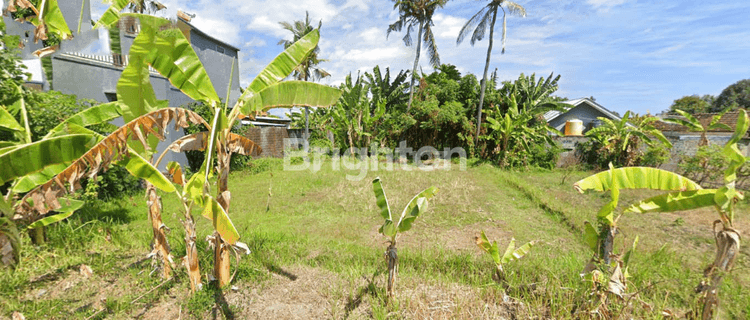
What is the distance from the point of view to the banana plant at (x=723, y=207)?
199 cm

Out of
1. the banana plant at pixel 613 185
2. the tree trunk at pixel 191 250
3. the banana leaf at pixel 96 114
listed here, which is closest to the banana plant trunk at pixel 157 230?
the tree trunk at pixel 191 250

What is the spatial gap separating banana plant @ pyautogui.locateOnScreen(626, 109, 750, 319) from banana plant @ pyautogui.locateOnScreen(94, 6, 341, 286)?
2902 millimetres

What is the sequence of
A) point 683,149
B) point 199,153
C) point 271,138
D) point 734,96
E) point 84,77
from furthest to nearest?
1. point 734,96
2. point 271,138
3. point 683,149
4. point 199,153
5. point 84,77

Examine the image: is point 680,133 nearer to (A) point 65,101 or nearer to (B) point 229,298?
(B) point 229,298

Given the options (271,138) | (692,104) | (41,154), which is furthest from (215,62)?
(692,104)

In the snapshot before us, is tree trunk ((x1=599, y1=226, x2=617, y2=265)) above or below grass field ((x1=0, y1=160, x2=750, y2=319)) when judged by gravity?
above

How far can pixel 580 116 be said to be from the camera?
15.2 m

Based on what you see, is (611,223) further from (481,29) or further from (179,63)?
(481,29)

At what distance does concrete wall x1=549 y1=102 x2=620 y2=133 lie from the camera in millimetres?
14881

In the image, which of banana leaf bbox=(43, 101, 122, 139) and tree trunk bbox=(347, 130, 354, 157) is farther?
tree trunk bbox=(347, 130, 354, 157)

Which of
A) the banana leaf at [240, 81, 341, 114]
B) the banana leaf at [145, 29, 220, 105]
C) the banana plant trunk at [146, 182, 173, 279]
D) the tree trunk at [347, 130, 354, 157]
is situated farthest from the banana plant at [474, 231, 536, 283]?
the tree trunk at [347, 130, 354, 157]

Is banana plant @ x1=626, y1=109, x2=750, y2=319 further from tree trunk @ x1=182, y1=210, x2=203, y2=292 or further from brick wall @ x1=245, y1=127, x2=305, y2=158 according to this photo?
brick wall @ x1=245, y1=127, x2=305, y2=158

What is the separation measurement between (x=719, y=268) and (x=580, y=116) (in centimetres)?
1575

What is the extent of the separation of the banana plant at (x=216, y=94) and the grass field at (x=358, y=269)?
0.59 metres
